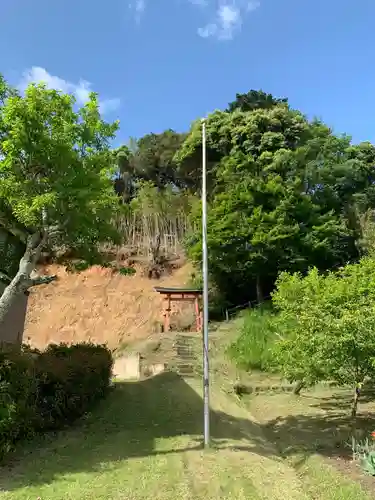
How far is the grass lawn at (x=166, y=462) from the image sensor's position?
286 inches

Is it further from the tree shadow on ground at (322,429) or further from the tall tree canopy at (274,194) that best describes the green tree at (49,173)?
the tall tree canopy at (274,194)

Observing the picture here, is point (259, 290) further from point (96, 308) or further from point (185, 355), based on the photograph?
point (96, 308)

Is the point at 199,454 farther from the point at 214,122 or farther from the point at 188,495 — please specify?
the point at 214,122

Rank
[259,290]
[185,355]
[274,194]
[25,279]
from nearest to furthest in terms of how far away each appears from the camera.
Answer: [25,279] → [185,355] → [274,194] → [259,290]

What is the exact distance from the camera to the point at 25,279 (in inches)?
376

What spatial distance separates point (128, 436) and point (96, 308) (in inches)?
886

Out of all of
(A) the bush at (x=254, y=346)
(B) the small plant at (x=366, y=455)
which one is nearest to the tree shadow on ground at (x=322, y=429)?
(B) the small plant at (x=366, y=455)

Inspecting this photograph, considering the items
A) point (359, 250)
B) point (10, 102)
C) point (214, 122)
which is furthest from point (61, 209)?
point (214, 122)

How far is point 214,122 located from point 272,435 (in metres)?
24.8

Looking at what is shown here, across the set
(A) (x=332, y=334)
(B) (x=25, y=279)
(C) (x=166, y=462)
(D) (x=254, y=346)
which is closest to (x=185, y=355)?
(D) (x=254, y=346)

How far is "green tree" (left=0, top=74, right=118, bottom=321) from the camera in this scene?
9195mm

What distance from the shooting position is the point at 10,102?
9062 millimetres

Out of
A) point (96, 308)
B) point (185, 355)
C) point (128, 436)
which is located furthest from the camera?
point (96, 308)

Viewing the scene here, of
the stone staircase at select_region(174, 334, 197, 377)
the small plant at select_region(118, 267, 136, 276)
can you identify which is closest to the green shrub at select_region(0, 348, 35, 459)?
the stone staircase at select_region(174, 334, 197, 377)
